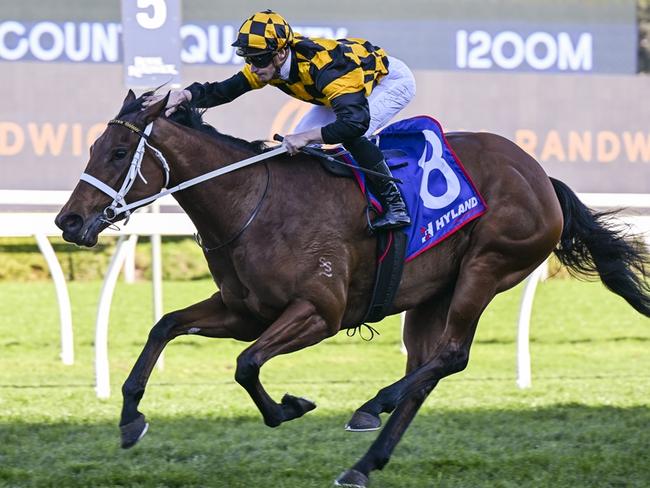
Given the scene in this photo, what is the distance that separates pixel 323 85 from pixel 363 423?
1186 mm

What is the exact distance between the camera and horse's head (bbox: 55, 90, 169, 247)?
3652 millimetres

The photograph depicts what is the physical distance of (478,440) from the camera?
495 centimetres

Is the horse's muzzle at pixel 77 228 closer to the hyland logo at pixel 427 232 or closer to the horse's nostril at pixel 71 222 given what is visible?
the horse's nostril at pixel 71 222

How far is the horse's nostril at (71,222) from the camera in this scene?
363cm

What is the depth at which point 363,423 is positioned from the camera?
13.1ft

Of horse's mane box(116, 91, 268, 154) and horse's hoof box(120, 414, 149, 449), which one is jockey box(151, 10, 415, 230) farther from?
horse's hoof box(120, 414, 149, 449)

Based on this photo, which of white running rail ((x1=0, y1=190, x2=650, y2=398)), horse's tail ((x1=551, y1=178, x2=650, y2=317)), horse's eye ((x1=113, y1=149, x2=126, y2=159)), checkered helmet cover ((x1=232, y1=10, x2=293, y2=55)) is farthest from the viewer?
white running rail ((x1=0, y1=190, x2=650, y2=398))

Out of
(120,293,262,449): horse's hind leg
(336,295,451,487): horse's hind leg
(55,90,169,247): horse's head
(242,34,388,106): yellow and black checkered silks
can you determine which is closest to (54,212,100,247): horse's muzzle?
(55,90,169,247): horse's head

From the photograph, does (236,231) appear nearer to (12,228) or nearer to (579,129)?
(12,228)

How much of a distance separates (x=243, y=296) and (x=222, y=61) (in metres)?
7.66

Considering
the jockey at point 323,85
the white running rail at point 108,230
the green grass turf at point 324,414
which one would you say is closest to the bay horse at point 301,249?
the jockey at point 323,85

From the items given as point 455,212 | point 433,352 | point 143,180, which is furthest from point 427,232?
point 143,180

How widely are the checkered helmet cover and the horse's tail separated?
1.50 meters

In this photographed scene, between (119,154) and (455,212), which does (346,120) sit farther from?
(119,154)
